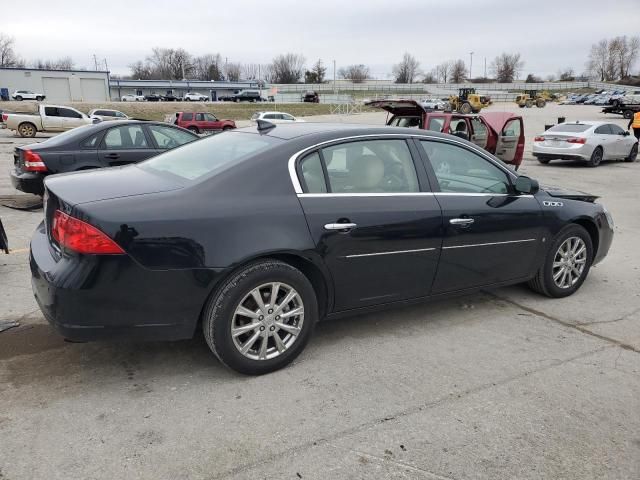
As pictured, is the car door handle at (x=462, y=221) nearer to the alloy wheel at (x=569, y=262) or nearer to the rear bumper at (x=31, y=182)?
the alloy wheel at (x=569, y=262)

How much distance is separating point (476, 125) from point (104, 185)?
1212 cm

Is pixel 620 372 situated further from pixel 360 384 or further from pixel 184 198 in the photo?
pixel 184 198

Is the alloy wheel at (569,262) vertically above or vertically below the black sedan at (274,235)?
below

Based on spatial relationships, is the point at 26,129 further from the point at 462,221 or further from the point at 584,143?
the point at 462,221

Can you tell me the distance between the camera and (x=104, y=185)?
3377mm

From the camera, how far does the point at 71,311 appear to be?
2914mm

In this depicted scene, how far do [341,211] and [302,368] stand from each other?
3.52ft

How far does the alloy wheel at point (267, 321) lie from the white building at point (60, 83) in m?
78.9

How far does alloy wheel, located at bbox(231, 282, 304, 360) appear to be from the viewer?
10.6 feet

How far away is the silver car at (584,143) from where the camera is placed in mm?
A: 16531

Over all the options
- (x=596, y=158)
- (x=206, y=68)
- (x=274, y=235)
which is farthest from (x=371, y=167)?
(x=206, y=68)

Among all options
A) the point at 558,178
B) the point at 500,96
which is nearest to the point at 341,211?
the point at 558,178

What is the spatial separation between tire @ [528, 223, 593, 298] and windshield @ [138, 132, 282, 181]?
276 cm

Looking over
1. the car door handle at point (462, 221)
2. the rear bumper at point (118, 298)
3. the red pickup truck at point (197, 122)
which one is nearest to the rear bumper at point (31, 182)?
the rear bumper at point (118, 298)
